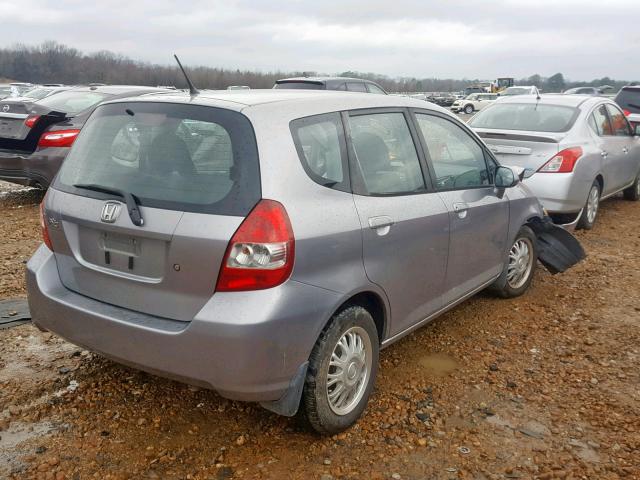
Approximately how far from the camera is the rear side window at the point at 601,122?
759 cm

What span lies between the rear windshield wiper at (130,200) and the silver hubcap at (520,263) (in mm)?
3184

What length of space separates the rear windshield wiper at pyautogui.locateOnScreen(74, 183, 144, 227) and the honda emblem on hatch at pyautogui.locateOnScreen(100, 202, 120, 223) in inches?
2.1

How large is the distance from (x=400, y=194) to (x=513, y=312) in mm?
2132

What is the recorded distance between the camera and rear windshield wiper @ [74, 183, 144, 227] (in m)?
2.63

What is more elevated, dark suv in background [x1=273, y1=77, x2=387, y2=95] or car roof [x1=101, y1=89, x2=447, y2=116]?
car roof [x1=101, y1=89, x2=447, y2=116]

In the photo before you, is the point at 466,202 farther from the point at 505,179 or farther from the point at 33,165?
the point at 33,165

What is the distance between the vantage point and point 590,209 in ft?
24.6

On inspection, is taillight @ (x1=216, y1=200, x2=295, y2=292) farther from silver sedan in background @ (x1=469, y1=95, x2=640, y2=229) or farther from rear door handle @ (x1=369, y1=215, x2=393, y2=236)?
silver sedan in background @ (x1=469, y1=95, x2=640, y2=229)

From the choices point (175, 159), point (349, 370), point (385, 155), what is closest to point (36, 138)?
point (175, 159)

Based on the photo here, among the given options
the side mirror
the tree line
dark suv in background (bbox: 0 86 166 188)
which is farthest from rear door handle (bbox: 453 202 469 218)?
the tree line

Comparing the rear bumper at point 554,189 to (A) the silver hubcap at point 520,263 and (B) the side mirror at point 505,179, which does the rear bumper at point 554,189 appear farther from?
(B) the side mirror at point 505,179

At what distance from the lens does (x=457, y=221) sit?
3748mm

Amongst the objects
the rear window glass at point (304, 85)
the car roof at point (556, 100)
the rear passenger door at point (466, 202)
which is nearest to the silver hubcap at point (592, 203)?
the car roof at point (556, 100)

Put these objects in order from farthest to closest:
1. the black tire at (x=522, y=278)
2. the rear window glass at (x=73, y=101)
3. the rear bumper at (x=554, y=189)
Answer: the rear window glass at (x=73, y=101) < the rear bumper at (x=554, y=189) < the black tire at (x=522, y=278)
